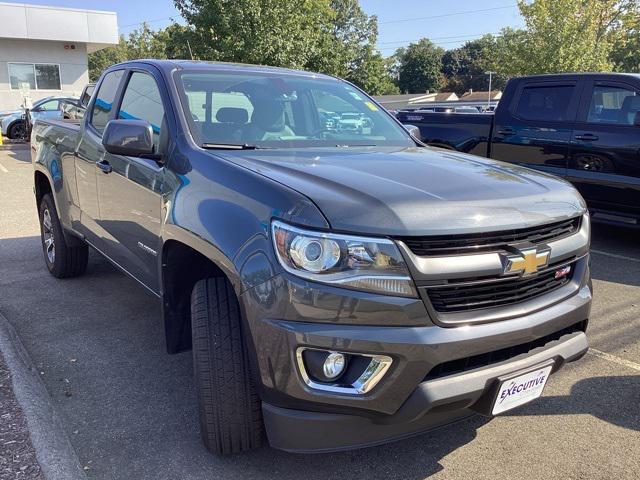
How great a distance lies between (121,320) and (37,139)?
7.45 feet

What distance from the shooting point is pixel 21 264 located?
5953 millimetres

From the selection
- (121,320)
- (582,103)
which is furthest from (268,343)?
(582,103)

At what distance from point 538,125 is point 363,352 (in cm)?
602

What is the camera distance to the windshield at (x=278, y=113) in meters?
3.23

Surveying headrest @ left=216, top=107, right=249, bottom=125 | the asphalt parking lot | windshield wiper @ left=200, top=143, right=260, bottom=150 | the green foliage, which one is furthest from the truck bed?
the green foliage

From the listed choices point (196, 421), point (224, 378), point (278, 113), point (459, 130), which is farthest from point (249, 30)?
point (224, 378)

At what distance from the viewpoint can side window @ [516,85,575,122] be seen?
705cm

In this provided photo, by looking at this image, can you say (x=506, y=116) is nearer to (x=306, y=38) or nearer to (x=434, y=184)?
(x=434, y=184)

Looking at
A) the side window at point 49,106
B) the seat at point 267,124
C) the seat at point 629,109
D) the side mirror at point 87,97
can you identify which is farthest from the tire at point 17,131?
the seat at point 267,124

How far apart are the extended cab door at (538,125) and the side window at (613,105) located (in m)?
0.22

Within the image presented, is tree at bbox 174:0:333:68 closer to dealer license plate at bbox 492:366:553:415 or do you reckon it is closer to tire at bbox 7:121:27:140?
tire at bbox 7:121:27:140

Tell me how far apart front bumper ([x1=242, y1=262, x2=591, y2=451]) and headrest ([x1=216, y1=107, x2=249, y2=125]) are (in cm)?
139

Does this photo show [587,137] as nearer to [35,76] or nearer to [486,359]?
[486,359]

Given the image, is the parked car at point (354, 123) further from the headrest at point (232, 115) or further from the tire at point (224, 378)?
the tire at point (224, 378)
